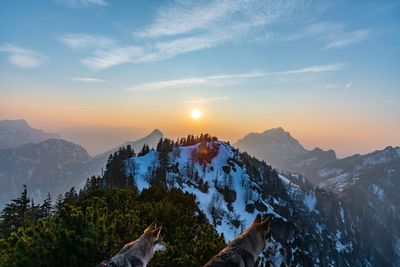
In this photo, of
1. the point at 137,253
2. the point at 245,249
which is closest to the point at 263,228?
the point at 245,249

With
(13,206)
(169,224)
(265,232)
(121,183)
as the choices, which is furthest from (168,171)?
(265,232)

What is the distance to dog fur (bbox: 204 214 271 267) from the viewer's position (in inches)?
382

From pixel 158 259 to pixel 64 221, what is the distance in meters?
5.48

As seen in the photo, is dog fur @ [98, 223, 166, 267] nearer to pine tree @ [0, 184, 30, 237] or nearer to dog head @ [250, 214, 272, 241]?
dog head @ [250, 214, 272, 241]

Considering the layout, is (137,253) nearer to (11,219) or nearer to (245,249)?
(245,249)

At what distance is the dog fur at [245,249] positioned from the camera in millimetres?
9714

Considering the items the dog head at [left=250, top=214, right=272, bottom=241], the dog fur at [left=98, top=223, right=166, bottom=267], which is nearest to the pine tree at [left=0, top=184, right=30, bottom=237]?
the dog fur at [left=98, top=223, right=166, bottom=267]

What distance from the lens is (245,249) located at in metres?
10.5

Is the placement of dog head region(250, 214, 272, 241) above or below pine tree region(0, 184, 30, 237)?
above

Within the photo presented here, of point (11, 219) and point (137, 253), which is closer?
point (137, 253)

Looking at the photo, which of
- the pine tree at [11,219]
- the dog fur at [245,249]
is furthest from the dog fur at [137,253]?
the pine tree at [11,219]

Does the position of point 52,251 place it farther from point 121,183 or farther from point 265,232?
point 121,183

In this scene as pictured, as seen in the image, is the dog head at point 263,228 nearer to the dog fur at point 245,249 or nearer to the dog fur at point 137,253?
the dog fur at point 245,249

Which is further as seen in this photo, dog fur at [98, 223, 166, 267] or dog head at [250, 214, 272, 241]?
dog head at [250, 214, 272, 241]
